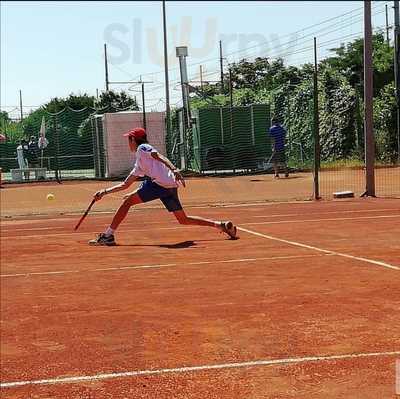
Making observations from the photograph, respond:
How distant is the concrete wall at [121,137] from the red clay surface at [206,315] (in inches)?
728

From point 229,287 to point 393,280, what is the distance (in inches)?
56.0

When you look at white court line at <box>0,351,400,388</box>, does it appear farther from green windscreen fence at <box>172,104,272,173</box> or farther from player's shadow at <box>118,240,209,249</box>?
green windscreen fence at <box>172,104,272,173</box>

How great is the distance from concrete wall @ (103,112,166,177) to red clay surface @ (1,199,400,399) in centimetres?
1849

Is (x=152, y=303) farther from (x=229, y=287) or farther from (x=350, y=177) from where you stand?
(x=350, y=177)

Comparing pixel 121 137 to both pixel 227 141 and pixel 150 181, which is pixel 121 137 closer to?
pixel 227 141

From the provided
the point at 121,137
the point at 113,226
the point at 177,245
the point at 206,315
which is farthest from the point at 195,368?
the point at 121,137

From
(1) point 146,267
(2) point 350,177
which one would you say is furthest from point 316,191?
(1) point 146,267

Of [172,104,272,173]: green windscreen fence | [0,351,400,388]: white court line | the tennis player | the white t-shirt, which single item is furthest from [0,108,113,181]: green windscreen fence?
[0,351,400,388]: white court line

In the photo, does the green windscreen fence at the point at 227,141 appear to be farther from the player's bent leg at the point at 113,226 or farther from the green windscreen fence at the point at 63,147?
the player's bent leg at the point at 113,226

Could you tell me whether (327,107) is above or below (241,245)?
above

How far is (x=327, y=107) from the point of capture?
103 ft

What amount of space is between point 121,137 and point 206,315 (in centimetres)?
2369

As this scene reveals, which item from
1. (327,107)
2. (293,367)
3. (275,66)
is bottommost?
(293,367)

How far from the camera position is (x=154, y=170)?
9.79 meters
